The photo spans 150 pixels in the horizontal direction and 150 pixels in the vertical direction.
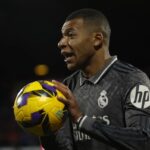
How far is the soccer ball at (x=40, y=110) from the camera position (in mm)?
2789

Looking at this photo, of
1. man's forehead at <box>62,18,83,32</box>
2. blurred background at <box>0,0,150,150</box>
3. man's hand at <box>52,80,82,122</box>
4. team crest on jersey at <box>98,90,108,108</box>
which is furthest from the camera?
blurred background at <box>0,0,150,150</box>

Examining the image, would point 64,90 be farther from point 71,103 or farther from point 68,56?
point 68,56

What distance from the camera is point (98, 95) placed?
3.14m

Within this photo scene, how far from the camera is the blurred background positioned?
1007 cm

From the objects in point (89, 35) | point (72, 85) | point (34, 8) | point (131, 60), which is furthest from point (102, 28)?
point (131, 60)

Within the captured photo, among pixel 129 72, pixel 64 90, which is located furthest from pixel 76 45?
pixel 64 90

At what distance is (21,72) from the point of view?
16188mm

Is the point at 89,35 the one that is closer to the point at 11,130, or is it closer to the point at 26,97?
the point at 26,97

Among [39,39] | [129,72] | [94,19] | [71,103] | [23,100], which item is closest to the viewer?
[71,103]

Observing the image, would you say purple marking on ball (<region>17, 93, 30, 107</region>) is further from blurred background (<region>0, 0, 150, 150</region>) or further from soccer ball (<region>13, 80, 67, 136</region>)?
blurred background (<region>0, 0, 150, 150</region>)

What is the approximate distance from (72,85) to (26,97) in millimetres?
631

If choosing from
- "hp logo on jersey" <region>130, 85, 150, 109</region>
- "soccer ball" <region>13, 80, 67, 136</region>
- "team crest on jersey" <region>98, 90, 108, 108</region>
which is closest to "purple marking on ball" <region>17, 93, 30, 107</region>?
"soccer ball" <region>13, 80, 67, 136</region>

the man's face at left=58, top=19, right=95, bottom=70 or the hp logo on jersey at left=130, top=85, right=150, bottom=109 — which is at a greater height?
the man's face at left=58, top=19, right=95, bottom=70

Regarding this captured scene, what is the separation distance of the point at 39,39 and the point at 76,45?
9.92m
